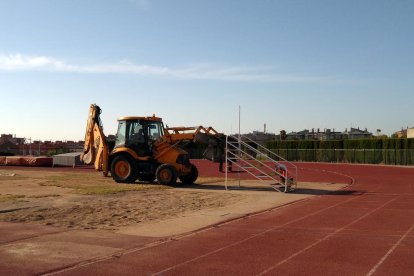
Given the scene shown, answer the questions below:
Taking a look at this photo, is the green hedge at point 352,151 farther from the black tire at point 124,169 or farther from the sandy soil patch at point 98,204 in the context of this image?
the sandy soil patch at point 98,204

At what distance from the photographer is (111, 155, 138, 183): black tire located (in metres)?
24.4

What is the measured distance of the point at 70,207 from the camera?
1471cm

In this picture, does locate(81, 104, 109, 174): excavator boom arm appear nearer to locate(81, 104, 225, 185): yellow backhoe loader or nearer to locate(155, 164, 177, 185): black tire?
locate(81, 104, 225, 185): yellow backhoe loader

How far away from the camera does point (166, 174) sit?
925 inches

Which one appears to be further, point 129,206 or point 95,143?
point 95,143

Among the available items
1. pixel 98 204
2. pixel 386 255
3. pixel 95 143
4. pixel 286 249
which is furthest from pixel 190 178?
pixel 386 255

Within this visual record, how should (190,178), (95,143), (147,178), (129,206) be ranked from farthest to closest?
(95,143) < (147,178) < (190,178) < (129,206)

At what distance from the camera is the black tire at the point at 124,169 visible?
2439 centimetres

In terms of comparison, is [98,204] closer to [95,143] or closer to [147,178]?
[147,178]

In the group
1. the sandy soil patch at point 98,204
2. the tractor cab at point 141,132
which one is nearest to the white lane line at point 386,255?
the sandy soil patch at point 98,204

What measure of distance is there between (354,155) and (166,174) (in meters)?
36.0

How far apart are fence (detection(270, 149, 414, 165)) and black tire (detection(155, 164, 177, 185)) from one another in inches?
1264

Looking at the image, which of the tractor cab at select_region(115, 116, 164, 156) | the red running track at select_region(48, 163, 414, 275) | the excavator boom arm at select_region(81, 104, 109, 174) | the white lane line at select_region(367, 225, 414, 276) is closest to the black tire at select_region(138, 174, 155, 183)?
the tractor cab at select_region(115, 116, 164, 156)

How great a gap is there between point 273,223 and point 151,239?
3.61 meters
